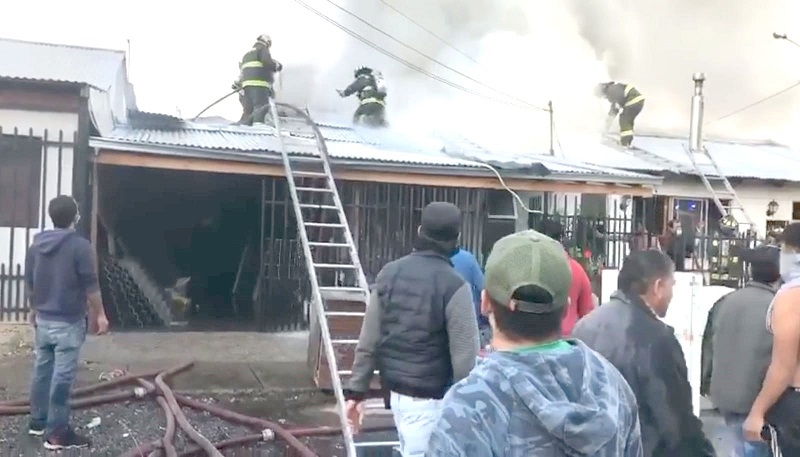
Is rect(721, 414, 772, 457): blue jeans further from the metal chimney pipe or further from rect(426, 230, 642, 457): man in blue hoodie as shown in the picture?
the metal chimney pipe

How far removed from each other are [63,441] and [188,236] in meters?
7.98

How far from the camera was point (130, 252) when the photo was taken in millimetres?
12180

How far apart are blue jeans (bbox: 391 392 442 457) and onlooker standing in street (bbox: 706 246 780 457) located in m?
1.44

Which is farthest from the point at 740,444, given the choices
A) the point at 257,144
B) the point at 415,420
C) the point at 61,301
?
the point at 257,144

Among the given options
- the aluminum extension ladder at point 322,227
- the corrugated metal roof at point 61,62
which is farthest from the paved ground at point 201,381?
the corrugated metal roof at point 61,62

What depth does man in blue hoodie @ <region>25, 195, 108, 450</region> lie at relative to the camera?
5027 mm

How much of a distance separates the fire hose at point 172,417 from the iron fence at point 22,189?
2.59 metres

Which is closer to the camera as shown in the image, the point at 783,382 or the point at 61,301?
the point at 783,382

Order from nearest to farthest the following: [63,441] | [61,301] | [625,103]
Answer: [61,301] → [63,441] → [625,103]

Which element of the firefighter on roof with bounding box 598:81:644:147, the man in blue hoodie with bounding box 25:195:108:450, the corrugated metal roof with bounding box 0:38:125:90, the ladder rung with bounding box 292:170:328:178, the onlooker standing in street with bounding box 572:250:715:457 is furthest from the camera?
the firefighter on roof with bounding box 598:81:644:147

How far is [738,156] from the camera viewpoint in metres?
19.5

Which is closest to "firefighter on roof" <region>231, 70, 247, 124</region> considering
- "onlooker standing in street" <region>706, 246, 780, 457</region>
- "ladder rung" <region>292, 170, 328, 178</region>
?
"ladder rung" <region>292, 170, 328, 178</region>

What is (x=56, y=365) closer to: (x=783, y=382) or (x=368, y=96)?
(x=783, y=382)

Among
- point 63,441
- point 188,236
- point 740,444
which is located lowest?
point 63,441
